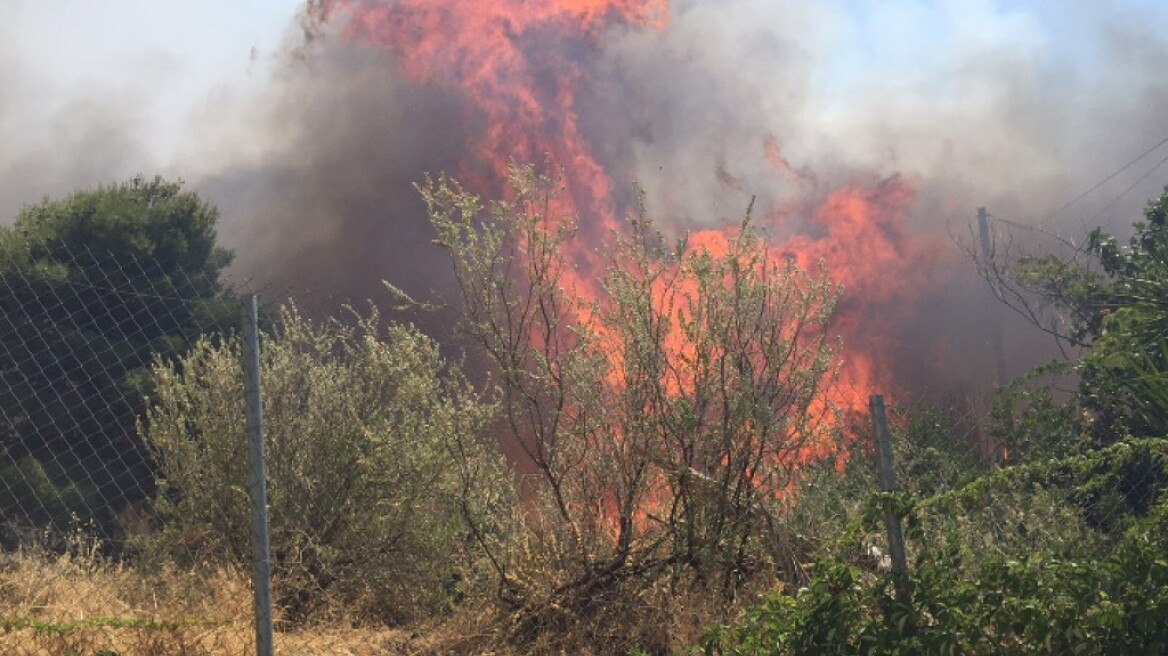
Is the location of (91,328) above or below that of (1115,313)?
above

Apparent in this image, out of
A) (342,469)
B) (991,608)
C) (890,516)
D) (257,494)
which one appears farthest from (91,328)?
(991,608)

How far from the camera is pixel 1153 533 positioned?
17.4ft

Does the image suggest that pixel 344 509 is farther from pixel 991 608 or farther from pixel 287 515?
pixel 991 608

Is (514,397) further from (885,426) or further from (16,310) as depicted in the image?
(16,310)

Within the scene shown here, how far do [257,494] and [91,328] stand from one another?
12.6m

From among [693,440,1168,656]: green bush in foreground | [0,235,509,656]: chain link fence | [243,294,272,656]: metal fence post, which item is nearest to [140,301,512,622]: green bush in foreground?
[0,235,509,656]: chain link fence

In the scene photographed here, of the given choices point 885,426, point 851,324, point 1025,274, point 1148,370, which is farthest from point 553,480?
point 851,324

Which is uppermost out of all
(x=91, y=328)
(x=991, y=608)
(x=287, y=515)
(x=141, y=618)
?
(x=91, y=328)

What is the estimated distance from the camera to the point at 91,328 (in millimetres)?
16938

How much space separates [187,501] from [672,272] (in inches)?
172

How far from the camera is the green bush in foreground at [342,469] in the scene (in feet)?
25.3

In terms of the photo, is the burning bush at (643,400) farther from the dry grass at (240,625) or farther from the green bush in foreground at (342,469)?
the green bush in foreground at (342,469)

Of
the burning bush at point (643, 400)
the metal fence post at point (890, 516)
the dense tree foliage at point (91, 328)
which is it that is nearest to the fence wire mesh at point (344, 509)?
the metal fence post at point (890, 516)

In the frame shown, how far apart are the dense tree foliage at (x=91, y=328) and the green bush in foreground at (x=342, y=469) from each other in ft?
6.80
